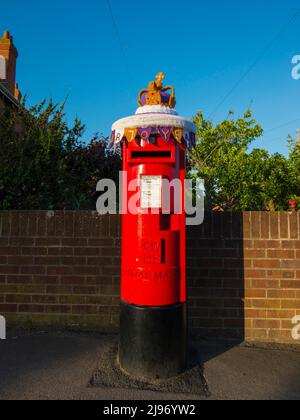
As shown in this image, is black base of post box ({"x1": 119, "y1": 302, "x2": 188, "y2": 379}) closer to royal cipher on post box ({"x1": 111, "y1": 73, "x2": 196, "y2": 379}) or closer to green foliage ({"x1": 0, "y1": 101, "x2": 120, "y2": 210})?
royal cipher on post box ({"x1": 111, "y1": 73, "x2": 196, "y2": 379})

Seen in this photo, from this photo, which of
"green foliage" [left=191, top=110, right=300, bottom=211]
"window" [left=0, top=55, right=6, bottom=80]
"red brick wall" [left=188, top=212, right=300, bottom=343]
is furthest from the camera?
"window" [left=0, top=55, right=6, bottom=80]

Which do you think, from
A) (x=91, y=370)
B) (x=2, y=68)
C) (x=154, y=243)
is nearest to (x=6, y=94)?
(x=2, y=68)

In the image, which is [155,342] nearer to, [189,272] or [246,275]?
[189,272]

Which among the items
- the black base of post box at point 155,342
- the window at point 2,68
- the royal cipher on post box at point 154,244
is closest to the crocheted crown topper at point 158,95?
the royal cipher on post box at point 154,244

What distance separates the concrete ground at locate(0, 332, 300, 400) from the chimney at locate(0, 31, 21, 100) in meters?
13.3

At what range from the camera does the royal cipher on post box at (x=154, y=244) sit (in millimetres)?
2508

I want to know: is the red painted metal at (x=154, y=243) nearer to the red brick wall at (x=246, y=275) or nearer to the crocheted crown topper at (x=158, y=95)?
the crocheted crown topper at (x=158, y=95)

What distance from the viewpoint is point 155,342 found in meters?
2.55

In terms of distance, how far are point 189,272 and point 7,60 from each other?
14435 mm

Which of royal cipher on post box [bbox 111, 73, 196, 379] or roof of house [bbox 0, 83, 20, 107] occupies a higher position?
roof of house [bbox 0, 83, 20, 107]

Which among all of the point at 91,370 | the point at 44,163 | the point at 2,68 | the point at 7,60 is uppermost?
the point at 7,60

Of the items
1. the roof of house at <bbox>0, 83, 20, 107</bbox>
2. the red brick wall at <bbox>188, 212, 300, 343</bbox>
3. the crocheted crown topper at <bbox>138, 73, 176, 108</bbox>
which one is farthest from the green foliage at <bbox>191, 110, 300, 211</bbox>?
the roof of house at <bbox>0, 83, 20, 107</bbox>

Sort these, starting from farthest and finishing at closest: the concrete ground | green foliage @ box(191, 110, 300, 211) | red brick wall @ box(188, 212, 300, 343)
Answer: green foliage @ box(191, 110, 300, 211)
red brick wall @ box(188, 212, 300, 343)
the concrete ground

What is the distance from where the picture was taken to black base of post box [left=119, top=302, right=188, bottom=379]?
2537 mm
